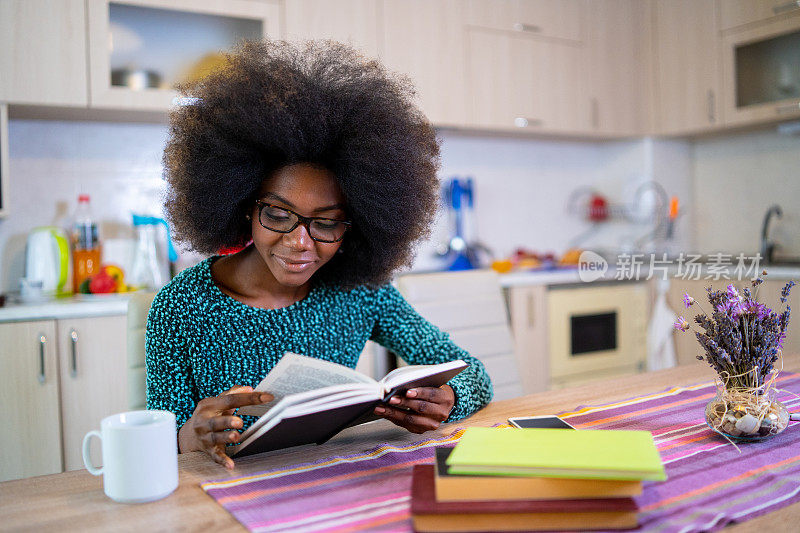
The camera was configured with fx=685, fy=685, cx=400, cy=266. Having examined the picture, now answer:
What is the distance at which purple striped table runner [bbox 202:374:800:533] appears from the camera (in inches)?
29.5

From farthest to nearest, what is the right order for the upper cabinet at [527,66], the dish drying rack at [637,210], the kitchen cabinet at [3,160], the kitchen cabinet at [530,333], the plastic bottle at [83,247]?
the dish drying rack at [637,210] < the upper cabinet at [527,66] < the kitchen cabinet at [530,333] < the plastic bottle at [83,247] < the kitchen cabinet at [3,160]

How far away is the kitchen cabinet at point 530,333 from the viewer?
3109 millimetres

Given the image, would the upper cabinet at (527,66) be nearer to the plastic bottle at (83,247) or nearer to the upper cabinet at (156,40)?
the upper cabinet at (156,40)

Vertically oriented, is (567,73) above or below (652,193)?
above

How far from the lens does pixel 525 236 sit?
3865 mm

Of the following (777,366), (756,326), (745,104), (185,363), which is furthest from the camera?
(745,104)

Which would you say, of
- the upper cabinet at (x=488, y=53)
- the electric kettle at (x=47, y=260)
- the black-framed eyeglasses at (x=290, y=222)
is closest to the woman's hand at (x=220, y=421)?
the black-framed eyeglasses at (x=290, y=222)

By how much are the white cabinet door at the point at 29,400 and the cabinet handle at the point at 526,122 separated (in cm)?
231

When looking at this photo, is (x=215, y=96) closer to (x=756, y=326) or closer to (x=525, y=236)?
(x=756, y=326)

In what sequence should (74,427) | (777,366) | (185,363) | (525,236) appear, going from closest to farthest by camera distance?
1. (185,363)
2. (777,366)
3. (74,427)
4. (525,236)

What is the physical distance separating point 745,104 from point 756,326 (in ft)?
9.48

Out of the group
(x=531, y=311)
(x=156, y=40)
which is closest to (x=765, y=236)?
(x=531, y=311)

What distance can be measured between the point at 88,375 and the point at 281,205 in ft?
4.70

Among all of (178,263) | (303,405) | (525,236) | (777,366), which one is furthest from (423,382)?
(525,236)
